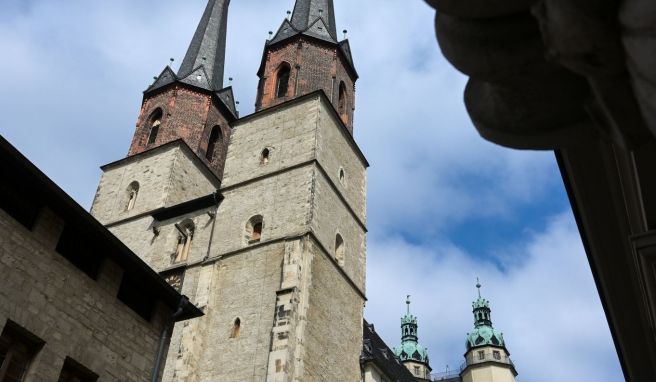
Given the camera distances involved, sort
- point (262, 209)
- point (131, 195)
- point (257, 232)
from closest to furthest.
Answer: point (257, 232)
point (262, 209)
point (131, 195)

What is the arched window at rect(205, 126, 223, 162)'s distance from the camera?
25.9 meters

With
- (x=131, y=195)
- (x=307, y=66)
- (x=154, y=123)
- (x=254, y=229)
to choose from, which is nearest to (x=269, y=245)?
(x=254, y=229)

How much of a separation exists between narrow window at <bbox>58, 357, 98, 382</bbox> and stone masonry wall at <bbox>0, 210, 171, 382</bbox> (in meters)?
0.08

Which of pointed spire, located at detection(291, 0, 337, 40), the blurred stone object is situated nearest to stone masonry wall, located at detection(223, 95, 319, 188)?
pointed spire, located at detection(291, 0, 337, 40)

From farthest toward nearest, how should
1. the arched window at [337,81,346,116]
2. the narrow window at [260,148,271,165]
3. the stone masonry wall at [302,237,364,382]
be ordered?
the arched window at [337,81,346,116] → the narrow window at [260,148,271,165] → the stone masonry wall at [302,237,364,382]

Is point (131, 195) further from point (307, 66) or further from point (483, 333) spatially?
point (483, 333)

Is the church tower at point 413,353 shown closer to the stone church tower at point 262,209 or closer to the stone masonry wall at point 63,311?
the stone church tower at point 262,209

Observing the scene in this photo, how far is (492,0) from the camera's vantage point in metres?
1.87

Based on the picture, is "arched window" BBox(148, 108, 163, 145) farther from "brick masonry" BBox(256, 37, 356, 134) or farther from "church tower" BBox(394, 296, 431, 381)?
"church tower" BBox(394, 296, 431, 381)

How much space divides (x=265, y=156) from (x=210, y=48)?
12.1 meters

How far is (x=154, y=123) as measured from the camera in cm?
2583

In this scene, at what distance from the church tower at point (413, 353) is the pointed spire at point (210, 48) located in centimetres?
3415

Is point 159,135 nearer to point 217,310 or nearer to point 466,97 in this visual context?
point 217,310

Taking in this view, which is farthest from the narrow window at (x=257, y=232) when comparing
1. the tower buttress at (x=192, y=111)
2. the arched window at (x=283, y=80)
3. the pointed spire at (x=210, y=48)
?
the pointed spire at (x=210, y=48)
